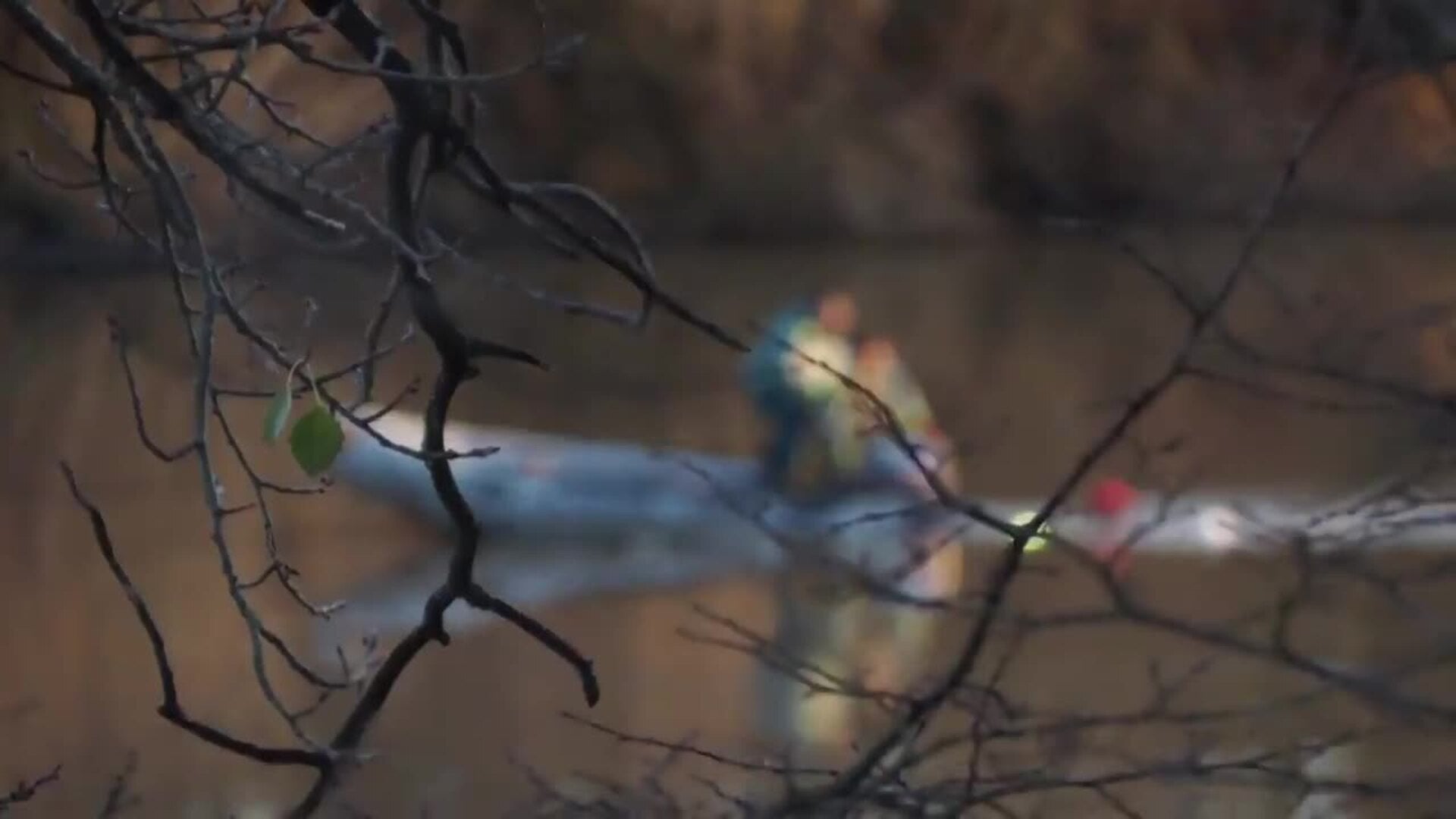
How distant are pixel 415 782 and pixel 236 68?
2.39m

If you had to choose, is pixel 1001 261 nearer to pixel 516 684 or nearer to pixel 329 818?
pixel 516 684

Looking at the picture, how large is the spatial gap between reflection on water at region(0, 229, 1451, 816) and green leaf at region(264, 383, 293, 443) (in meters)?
0.34

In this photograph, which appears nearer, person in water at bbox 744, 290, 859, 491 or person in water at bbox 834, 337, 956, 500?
person in water at bbox 834, 337, 956, 500

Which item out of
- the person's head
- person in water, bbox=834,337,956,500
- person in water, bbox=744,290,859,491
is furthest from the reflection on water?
the person's head

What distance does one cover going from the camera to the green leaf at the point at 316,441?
3.34 ft

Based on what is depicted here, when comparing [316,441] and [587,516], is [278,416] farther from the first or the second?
[587,516]

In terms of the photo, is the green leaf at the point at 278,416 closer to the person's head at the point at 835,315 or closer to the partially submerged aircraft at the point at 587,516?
the partially submerged aircraft at the point at 587,516

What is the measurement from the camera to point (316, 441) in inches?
40.1

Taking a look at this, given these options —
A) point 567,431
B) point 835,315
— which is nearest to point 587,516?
point 835,315

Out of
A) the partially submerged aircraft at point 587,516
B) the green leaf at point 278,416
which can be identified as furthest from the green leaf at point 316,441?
the partially submerged aircraft at point 587,516

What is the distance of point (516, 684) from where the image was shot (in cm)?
423

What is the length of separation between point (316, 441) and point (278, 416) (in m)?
0.05

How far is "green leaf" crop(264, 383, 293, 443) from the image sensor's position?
1063 mm

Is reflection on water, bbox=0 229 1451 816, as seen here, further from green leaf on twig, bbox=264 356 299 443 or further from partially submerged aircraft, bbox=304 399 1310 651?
green leaf on twig, bbox=264 356 299 443
